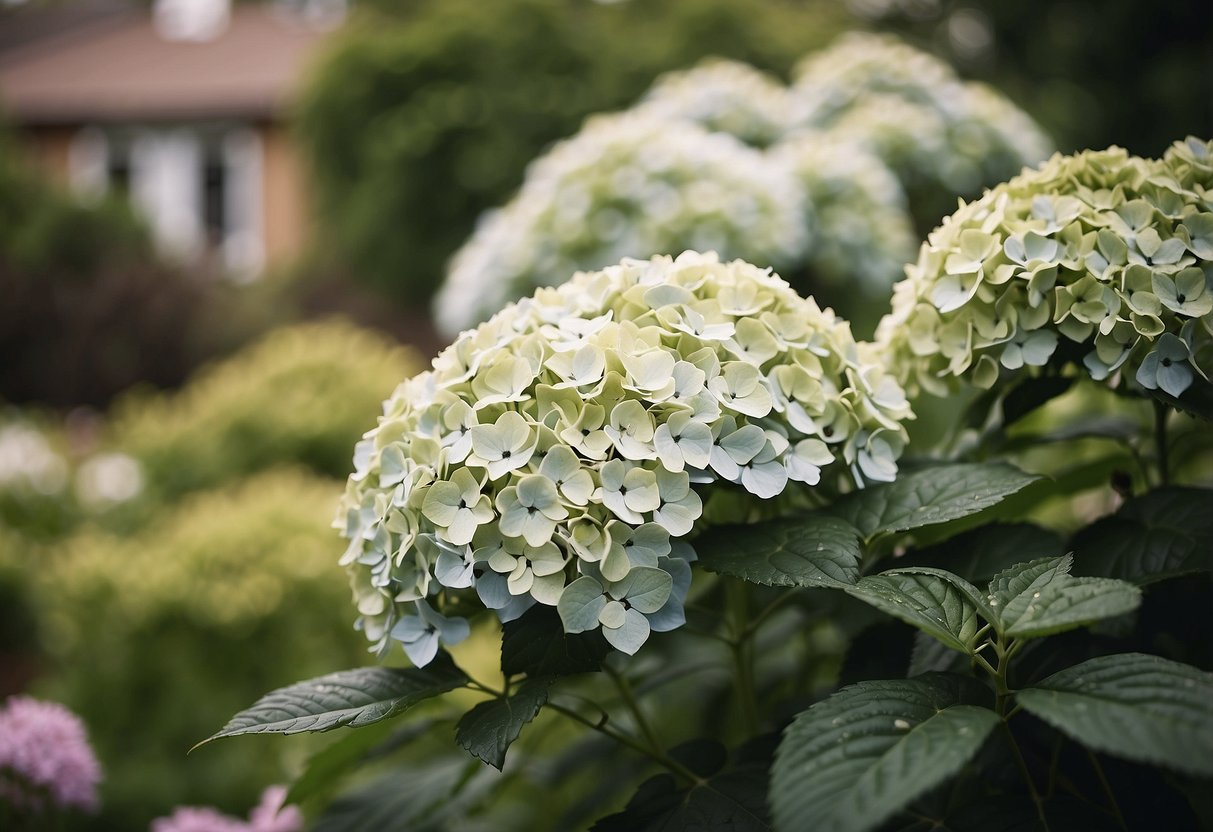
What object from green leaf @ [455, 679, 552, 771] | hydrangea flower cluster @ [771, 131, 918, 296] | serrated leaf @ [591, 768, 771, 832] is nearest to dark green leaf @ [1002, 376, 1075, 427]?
serrated leaf @ [591, 768, 771, 832]

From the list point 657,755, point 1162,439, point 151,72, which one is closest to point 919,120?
point 1162,439

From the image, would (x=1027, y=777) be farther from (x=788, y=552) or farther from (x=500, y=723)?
(x=500, y=723)

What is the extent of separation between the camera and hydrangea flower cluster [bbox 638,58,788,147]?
318cm

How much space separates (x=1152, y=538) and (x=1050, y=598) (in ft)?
1.01

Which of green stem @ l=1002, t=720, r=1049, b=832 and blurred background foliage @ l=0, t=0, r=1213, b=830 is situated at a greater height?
green stem @ l=1002, t=720, r=1049, b=832

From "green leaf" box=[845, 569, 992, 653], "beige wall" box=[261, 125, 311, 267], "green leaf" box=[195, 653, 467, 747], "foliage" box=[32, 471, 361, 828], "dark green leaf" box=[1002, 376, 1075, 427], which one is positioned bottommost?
"beige wall" box=[261, 125, 311, 267]

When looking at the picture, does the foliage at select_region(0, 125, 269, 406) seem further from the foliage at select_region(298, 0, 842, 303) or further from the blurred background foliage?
the foliage at select_region(298, 0, 842, 303)

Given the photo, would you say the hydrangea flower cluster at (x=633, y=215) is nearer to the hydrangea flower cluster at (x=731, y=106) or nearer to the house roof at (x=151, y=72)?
the hydrangea flower cluster at (x=731, y=106)

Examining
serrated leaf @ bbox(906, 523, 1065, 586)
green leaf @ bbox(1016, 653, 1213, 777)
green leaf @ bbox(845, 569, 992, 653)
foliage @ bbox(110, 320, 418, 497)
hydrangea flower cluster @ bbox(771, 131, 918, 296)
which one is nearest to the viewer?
green leaf @ bbox(1016, 653, 1213, 777)

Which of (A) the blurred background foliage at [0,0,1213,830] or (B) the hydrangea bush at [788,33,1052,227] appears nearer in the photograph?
(B) the hydrangea bush at [788,33,1052,227]

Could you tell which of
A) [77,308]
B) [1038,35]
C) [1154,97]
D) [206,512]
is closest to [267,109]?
[77,308]

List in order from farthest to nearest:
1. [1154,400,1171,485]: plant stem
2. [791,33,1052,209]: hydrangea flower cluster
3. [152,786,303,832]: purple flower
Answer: [791,33,1052,209]: hydrangea flower cluster < [152,786,303,832]: purple flower < [1154,400,1171,485]: plant stem

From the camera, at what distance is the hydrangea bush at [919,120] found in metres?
2.88

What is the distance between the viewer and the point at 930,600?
3.06 feet
